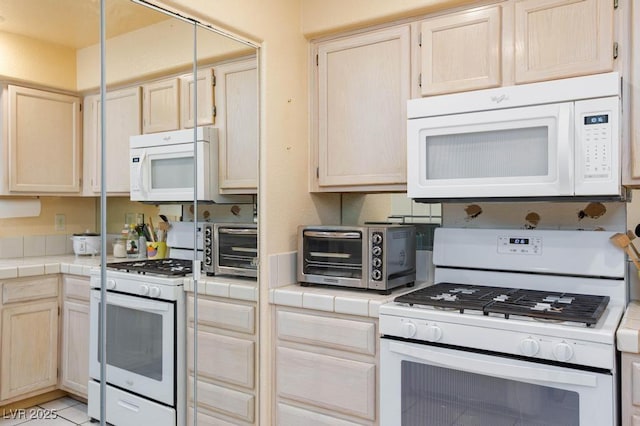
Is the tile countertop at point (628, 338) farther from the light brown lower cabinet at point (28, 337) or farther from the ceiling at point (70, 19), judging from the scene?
the ceiling at point (70, 19)

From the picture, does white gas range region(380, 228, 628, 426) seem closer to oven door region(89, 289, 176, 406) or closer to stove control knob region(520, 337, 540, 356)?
stove control knob region(520, 337, 540, 356)

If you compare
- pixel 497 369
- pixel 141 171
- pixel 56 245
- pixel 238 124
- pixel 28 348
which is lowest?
pixel 497 369

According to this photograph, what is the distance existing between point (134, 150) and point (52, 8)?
0.50m

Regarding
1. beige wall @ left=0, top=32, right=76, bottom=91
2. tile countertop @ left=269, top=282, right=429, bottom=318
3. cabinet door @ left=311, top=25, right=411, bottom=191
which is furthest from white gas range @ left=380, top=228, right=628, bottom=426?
beige wall @ left=0, top=32, right=76, bottom=91

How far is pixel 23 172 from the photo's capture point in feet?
4.85

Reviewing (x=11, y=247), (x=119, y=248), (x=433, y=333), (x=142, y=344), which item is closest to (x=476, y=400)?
(x=433, y=333)

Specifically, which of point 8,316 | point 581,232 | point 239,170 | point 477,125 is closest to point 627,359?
point 581,232

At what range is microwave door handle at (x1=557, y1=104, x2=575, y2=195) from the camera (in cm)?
170

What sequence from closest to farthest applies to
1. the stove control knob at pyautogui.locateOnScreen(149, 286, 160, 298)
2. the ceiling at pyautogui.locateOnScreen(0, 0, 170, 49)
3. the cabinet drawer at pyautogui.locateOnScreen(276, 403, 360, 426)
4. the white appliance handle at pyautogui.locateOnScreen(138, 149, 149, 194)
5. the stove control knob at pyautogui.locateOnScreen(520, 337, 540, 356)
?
the ceiling at pyautogui.locateOnScreen(0, 0, 170, 49), the stove control knob at pyautogui.locateOnScreen(520, 337, 540, 356), the white appliance handle at pyautogui.locateOnScreen(138, 149, 149, 194), the stove control knob at pyautogui.locateOnScreen(149, 286, 160, 298), the cabinet drawer at pyautogui.locateOnScreen(276, 403, 360, 426)

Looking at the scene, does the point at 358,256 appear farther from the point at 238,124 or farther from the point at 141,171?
the point at 141,171

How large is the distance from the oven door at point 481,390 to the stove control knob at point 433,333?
4 cm

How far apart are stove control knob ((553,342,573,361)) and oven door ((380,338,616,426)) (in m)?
0.04

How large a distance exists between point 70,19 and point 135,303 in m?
0.99

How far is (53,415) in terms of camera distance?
1564 mm
